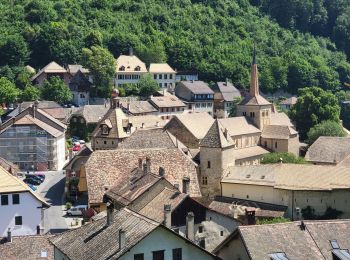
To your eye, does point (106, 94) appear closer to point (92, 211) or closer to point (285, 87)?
point (285, 87)

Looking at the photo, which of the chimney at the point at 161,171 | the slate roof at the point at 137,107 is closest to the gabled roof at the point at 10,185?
the chimney at the point at 161,171

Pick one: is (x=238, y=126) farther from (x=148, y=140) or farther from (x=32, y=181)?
(x=32, y=181)

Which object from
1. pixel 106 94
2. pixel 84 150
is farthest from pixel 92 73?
pixel 84 150

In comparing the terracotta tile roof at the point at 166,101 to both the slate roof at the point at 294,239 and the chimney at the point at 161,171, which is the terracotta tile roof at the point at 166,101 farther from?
the slate roof at the point at 294,239

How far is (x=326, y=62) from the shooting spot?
160500 millimetres

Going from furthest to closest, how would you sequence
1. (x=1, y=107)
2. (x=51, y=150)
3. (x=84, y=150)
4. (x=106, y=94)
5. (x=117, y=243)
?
(x=106, y=94) → (x=1, y=107) → (x=51, y=150) → (x=84, y=150) → (x=117, y=243)

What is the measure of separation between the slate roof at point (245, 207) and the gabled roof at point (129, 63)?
67.3 metres

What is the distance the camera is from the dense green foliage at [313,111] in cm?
9650

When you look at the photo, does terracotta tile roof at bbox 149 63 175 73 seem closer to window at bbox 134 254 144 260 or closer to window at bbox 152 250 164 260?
window at bbox 152 250 164 260

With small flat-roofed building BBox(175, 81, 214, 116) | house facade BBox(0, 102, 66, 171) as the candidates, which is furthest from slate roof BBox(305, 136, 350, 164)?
small flat-roofed building BBox(175, 81, 214, 116)

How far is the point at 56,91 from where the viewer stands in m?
111

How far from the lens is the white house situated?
160ft

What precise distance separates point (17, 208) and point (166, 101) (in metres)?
64.6

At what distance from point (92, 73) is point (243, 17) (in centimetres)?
6404
